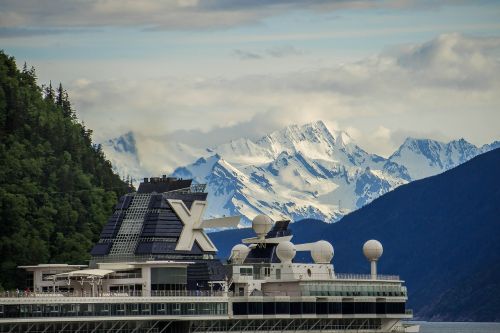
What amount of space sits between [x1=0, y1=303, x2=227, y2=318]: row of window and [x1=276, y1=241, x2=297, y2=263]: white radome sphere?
386 inches

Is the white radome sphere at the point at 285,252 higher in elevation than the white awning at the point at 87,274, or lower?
higher

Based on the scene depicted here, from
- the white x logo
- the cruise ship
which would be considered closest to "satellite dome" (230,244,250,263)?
the cruise ship

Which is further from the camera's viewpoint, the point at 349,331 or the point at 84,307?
the point at 349,331

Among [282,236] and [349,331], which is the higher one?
[282,236]

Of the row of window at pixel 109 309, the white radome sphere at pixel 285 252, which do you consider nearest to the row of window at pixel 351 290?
the white radome sphere at pixel 285 252

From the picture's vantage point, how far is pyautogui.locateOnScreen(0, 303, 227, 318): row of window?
4870 inches

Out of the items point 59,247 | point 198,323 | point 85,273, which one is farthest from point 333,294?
point 59,247

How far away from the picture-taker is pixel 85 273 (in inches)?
5197

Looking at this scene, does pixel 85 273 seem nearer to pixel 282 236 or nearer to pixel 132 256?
pixel 132 256

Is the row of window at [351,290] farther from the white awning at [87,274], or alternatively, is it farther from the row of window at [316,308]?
the white awning at [87,274]

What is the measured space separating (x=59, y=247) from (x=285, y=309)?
203 ft

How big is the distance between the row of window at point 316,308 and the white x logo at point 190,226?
25.2 ft

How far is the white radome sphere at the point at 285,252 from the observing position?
476 ft

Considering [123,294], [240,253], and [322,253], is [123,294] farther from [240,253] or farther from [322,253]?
[322,253]
